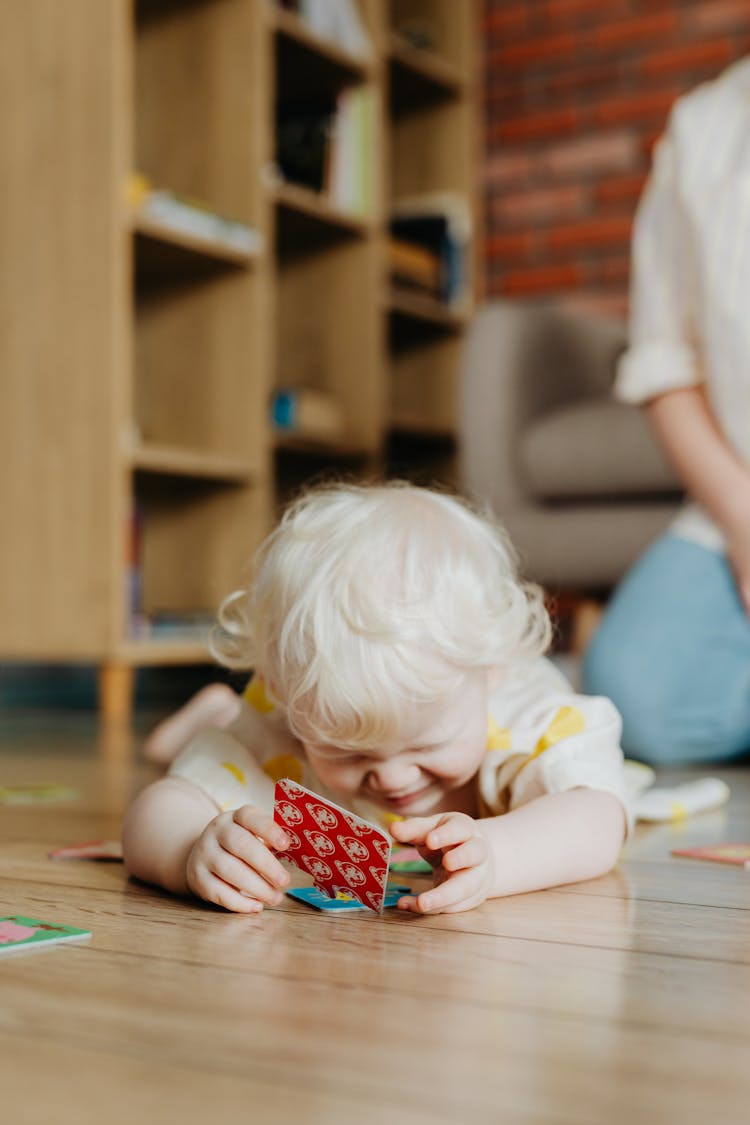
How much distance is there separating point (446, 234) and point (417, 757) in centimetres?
282

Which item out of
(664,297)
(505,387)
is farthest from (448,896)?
(505,387)

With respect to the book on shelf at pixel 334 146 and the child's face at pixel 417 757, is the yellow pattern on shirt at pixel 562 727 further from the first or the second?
the book on shelf at pixel 334 146

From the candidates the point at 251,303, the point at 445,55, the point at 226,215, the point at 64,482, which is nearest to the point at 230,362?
the point at 251,303

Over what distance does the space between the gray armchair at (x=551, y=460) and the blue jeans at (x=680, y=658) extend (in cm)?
81

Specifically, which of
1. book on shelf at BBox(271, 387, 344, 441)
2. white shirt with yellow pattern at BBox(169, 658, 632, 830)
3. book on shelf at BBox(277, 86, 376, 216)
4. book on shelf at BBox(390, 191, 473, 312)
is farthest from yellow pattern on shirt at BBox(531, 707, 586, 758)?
book on shelf at BBox(390, 191, 473, 312)

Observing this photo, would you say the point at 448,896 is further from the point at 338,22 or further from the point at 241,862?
the point at 338,22

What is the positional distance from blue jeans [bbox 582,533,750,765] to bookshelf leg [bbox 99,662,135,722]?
100cm

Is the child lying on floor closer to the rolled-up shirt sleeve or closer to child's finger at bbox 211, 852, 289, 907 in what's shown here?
child's finger at bbox 211, 852, 289, 907

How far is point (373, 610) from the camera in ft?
2.63

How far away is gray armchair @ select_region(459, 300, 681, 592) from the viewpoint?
8.04 ft

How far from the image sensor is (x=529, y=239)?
3924 mm

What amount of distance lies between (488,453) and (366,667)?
182cm

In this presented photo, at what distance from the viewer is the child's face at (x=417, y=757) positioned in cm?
83

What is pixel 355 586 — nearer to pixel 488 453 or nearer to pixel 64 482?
pixel 64 482
